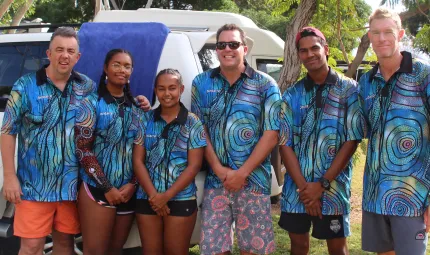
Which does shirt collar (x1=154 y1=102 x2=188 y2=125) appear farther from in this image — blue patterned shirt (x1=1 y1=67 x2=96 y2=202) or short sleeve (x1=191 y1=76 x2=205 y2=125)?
blue patterned shirt (x1=1 y1=67 x2=96 y2=202)

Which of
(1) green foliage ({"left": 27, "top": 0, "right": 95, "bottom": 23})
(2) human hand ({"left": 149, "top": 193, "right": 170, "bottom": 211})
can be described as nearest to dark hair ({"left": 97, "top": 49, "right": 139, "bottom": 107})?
(2) human hand ({"left": 149, "top": 193, "right": 170, "bottom": 211})

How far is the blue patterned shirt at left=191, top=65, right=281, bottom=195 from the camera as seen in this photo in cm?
349

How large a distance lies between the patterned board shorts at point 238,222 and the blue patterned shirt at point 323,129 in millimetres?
208

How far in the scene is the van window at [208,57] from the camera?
4136mm

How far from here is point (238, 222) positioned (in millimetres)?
3527

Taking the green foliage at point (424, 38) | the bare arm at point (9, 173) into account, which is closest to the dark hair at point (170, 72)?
the bare arm at point (9, 173)

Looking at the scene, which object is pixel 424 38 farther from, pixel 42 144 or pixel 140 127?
pixel 42 144

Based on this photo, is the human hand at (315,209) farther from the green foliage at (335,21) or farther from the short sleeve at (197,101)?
the green foliage at (335,21)

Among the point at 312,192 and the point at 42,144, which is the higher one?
the point at 42,144

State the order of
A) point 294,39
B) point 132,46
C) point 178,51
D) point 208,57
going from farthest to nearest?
point 294,39, point 208,57, point 132,46, point 178,51

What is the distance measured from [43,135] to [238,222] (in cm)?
140

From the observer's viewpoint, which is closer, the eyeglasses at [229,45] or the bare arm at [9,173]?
the bare arm at [9,173]

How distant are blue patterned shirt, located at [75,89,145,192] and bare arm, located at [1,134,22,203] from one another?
42 centimetres

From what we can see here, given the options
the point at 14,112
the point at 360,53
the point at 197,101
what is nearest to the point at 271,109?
the point at 197,101
